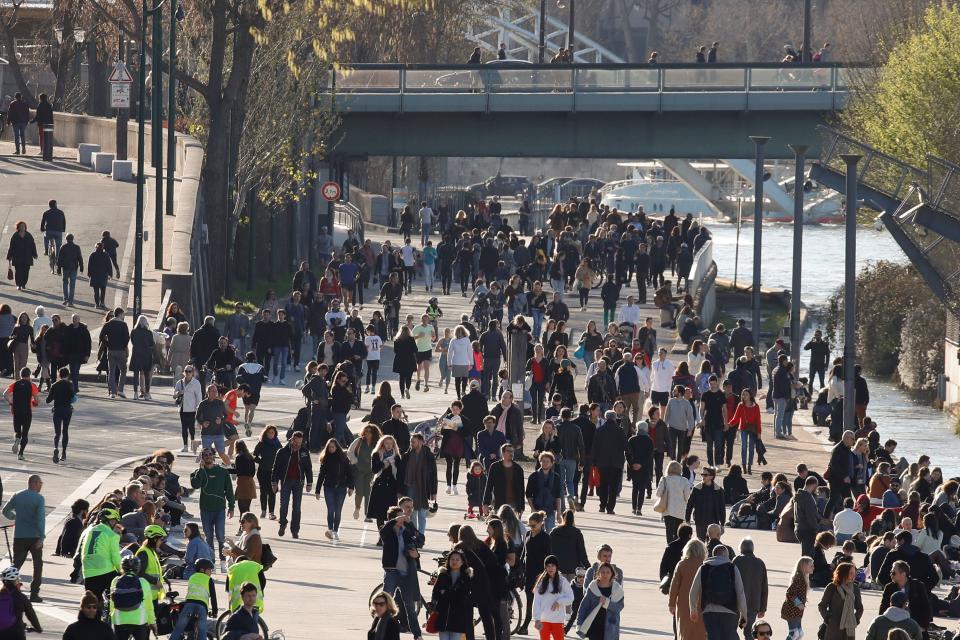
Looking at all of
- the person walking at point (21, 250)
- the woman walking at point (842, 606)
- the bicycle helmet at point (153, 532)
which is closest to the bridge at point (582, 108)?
the person walking at point (21, 250)

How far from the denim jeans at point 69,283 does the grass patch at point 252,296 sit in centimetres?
438

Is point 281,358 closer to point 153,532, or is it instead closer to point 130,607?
point 153,532

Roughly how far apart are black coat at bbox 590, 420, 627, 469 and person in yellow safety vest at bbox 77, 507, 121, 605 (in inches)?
333

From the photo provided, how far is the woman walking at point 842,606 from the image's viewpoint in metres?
15.4

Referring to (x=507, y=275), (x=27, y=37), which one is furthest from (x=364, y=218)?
(x=507, y=275)

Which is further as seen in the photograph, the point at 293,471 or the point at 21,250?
the point at 21,250

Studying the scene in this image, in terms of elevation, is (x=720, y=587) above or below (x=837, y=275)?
below

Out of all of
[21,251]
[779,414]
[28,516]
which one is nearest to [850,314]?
[779,414]

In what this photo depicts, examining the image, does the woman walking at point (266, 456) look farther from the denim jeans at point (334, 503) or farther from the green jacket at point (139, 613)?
the green jacket at point (139, 613)

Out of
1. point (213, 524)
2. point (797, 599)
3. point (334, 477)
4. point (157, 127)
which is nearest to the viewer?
point (797, 599)

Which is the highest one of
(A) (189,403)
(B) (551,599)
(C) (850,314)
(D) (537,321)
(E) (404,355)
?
(C) (850,314)

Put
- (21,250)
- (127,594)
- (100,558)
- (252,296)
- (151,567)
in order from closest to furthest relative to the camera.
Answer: (127,594) → (151,567) → (100,558) → (21,250) → (252,296)

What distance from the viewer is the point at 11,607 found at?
14.2m

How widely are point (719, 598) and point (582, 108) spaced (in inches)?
1553
